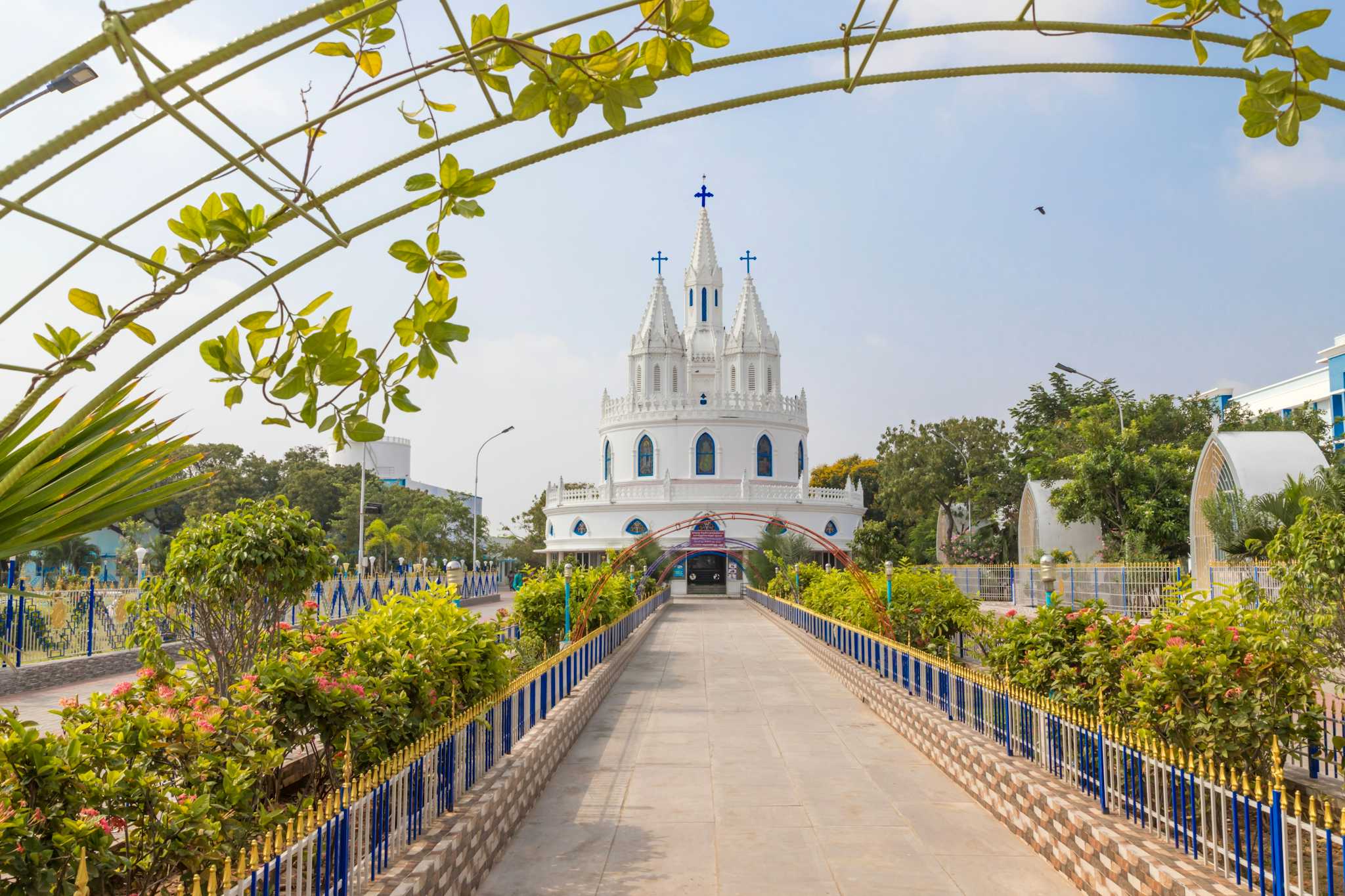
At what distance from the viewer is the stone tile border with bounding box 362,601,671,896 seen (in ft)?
17.2

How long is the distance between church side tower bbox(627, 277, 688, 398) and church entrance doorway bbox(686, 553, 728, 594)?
929cm

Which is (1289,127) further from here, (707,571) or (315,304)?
Result: (707,571)

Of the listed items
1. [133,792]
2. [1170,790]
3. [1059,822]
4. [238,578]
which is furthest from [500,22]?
[238,578]

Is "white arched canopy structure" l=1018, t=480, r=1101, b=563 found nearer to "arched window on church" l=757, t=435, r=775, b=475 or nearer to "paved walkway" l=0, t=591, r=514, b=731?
"arched window on church" l=757, t=435, r=775, b=475

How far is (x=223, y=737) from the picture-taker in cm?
486

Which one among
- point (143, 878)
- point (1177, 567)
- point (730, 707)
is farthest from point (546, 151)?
point (1177, 567)

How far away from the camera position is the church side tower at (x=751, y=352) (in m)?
56.9

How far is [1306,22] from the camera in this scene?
208cm

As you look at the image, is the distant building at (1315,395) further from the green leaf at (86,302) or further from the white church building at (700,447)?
the green leaf at (86,302)

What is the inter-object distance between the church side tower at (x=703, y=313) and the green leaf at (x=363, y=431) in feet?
181

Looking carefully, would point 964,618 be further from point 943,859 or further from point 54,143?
point 54,143

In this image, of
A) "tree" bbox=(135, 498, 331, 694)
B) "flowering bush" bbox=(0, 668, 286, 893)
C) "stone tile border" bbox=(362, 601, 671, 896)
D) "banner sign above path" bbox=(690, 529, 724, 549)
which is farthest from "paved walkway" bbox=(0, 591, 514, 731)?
"banner sign above path" bbox=(690, 529, 724, 549)

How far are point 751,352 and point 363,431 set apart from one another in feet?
181

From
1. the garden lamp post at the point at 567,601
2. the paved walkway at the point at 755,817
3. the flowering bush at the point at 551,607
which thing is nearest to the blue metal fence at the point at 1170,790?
the paved walkway at the point at 755,817
